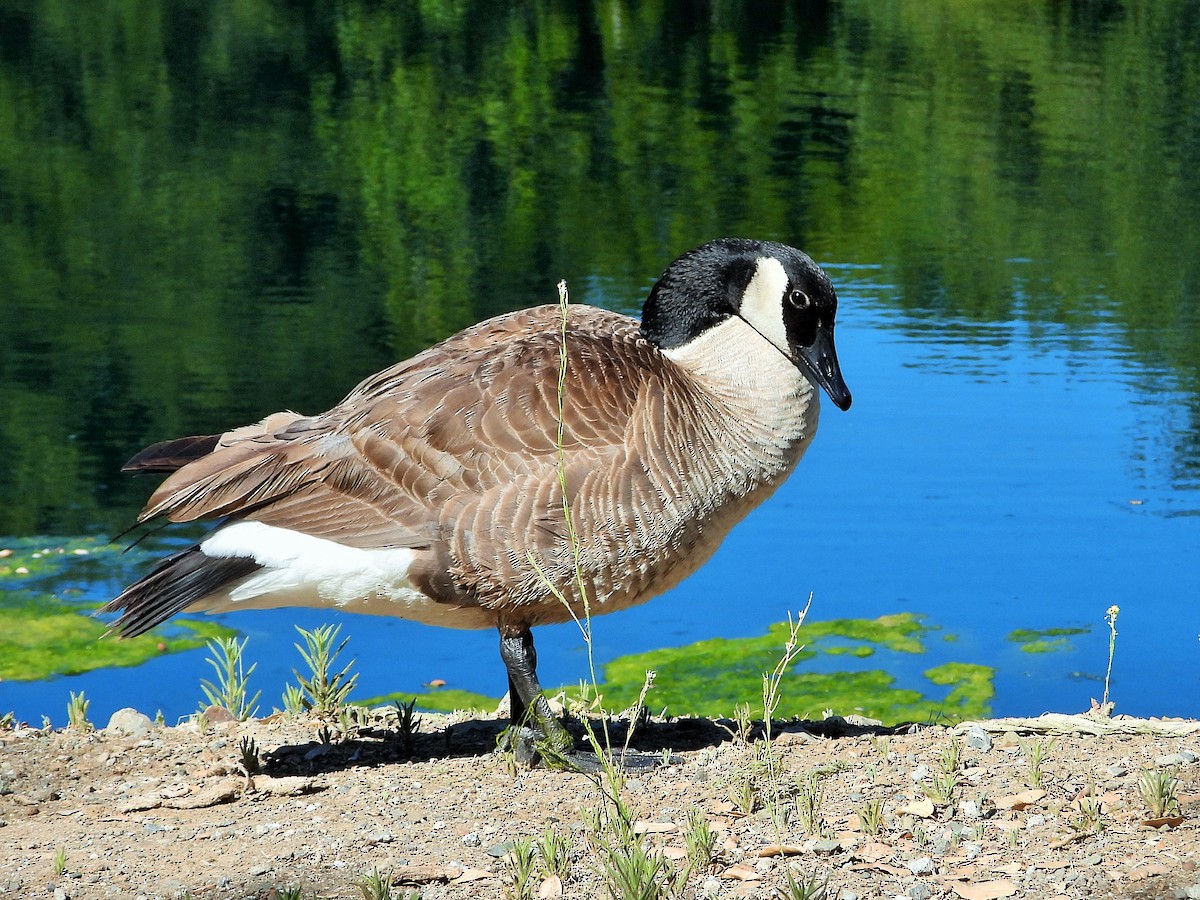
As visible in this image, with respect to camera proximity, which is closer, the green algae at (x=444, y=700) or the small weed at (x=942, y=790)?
the small weed at (x=942, y=790)

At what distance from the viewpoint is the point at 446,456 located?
5.05m

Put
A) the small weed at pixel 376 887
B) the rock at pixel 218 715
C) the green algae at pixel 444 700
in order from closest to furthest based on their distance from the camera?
1. the small weed at pixel 376 887
2. the rock at pixel 218 715
3. the green algae at pixel 444 700

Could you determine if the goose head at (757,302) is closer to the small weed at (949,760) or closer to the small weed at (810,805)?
the small weed at (949,760)

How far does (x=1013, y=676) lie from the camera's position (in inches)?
310

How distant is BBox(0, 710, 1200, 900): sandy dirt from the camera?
3998mm

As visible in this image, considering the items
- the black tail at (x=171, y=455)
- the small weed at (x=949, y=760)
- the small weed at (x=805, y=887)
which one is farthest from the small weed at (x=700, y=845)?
the black tail at (x=171, y=455)

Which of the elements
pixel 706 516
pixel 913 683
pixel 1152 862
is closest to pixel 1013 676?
pixel 913 683

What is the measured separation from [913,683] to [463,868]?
13.6 ft

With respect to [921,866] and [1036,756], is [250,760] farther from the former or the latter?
[1036,756]

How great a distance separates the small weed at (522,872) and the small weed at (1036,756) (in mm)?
1669

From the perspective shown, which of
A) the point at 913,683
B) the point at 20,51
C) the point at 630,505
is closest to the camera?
the point at 630,505

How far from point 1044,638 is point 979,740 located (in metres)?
3.45

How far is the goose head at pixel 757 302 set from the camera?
17.9ft

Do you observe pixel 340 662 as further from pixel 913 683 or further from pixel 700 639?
pixel 913 683
